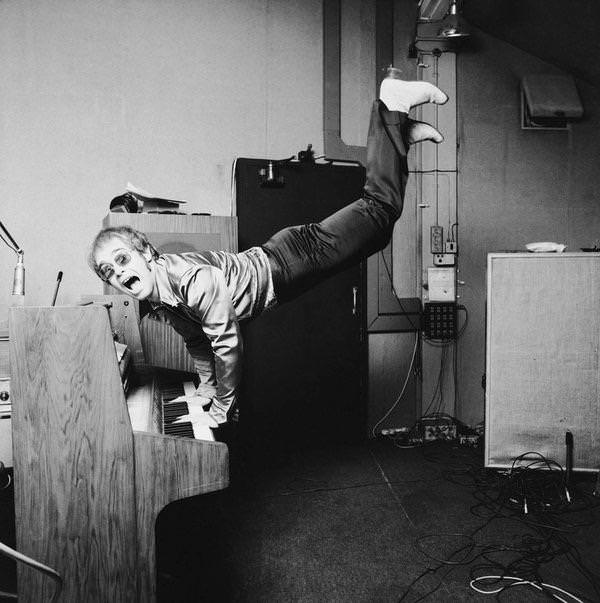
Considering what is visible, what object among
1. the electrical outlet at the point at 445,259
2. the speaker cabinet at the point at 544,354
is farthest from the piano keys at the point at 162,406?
the electrical outlet at the point at 445,259

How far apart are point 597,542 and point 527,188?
2605 millimetres

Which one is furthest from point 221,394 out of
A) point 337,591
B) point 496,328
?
point 496,328

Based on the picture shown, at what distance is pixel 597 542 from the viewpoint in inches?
90.5

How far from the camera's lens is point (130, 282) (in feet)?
5.94

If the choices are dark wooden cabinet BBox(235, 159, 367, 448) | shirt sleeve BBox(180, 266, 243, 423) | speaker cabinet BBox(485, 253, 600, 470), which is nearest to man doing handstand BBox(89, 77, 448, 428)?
shirt sleeve BBox(180, 266, 243, 423)

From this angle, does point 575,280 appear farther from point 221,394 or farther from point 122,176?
point 122,176

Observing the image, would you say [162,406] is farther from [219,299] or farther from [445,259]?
[445,259]

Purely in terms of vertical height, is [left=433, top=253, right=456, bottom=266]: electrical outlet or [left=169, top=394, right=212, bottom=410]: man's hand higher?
[left=433, top=253, right=456, bottom=266]: electrical outlet

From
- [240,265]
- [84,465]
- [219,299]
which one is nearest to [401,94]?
[240,265]

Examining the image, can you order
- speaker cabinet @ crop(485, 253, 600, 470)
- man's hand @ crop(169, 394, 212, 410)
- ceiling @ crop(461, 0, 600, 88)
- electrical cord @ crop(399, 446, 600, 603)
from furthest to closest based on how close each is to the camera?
1. ceiling @ crop(461, 0, 600, 88)
2. speaker cabinet @ crop(485, 253, 600, 470)
3. electrical cord @ crop(399, 446, 600, 603)
4. man's hand @ crop(169, 394, 212, 410)

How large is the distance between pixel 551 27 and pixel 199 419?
365cm

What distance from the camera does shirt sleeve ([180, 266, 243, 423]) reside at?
1.74 metres

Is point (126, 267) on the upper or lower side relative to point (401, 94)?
lower

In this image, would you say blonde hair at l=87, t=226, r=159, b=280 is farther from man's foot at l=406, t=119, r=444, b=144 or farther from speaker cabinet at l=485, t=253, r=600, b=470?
speaker cabinet at l=485, t=253, r=600, b=470
